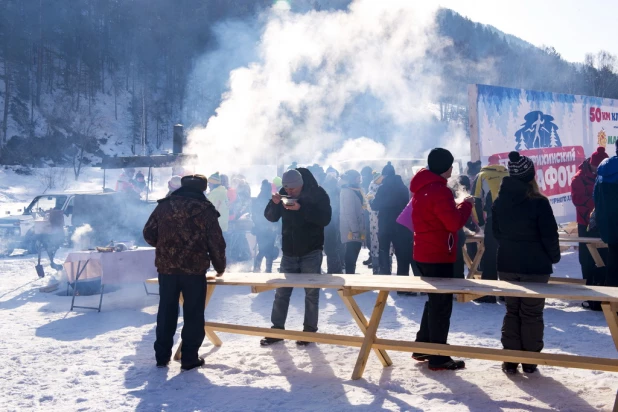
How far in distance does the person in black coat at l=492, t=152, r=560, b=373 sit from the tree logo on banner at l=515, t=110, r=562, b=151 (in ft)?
24.0

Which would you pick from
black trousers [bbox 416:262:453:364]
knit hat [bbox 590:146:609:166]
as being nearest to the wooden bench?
black trousers [bbox 416:262:453:364]

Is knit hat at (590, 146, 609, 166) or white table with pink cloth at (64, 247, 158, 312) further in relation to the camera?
white table with pink cloth at (64, 247, 158, 312)

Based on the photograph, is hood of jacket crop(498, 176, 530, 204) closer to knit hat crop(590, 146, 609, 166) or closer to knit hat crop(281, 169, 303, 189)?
knit hat crop(281, 169, 303, 189)

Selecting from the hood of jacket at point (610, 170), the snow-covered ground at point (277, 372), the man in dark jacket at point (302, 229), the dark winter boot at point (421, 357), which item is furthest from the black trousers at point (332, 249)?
the hood of jacket at point (610, 170)

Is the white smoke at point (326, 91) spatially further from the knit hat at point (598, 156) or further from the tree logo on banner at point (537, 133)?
the knit hat at point (598, 156)

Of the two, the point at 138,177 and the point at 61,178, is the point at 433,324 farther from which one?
the point at 61,178

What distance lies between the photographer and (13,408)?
4.36 metres

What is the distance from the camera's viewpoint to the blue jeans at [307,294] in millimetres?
5926

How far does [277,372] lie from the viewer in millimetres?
5043

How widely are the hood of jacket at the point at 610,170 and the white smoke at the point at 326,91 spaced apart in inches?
446

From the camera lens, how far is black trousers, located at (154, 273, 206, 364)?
5.16 m

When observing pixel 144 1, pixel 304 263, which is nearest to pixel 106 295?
pixel 304 263

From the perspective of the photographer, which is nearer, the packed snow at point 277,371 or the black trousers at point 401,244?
the packed snow at point 277,371

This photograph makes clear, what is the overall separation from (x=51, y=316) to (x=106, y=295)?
1.61 metres
